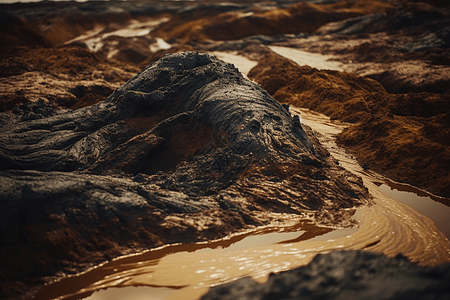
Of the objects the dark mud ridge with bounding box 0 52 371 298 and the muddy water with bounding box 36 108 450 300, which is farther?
the dark mud ridge with bounding box 0 52 371 298

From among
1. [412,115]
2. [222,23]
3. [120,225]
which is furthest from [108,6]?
[120,225]

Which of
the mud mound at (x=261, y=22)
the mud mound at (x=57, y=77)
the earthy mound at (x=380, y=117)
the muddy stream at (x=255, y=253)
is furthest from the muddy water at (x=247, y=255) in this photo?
the mud mound at (x=261, y=22)

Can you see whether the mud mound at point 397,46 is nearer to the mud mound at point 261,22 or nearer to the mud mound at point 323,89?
the mud mound at point 323,89

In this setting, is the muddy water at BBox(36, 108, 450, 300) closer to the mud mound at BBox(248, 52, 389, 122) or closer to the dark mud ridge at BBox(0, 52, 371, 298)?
the dark mud ridge at BBox(0, 52, 371, 298)

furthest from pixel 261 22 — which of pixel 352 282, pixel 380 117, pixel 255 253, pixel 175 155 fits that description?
pixel 352 282

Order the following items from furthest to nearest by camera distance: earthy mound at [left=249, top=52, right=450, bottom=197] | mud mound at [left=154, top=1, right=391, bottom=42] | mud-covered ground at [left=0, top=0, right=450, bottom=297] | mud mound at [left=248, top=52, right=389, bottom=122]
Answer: mud mound at [left=154, top=1, right=391, bottom=42] < mud mound at [left=248, top=52, right=389, bottom=122] < earthy mound at [left=249, top=52, right=450, bottom=197] < mud-covered ground at [left=0, top=0, right=450, bottom=297]

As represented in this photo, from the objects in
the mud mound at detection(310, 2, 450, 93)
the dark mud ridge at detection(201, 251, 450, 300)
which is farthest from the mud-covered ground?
the dark mud ridge at detection(201, 251, 450, 300)

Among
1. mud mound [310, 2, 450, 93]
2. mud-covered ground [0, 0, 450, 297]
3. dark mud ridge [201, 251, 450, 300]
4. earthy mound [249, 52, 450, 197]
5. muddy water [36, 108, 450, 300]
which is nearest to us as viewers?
dark mud ridge [201, 251, 450, 300]
